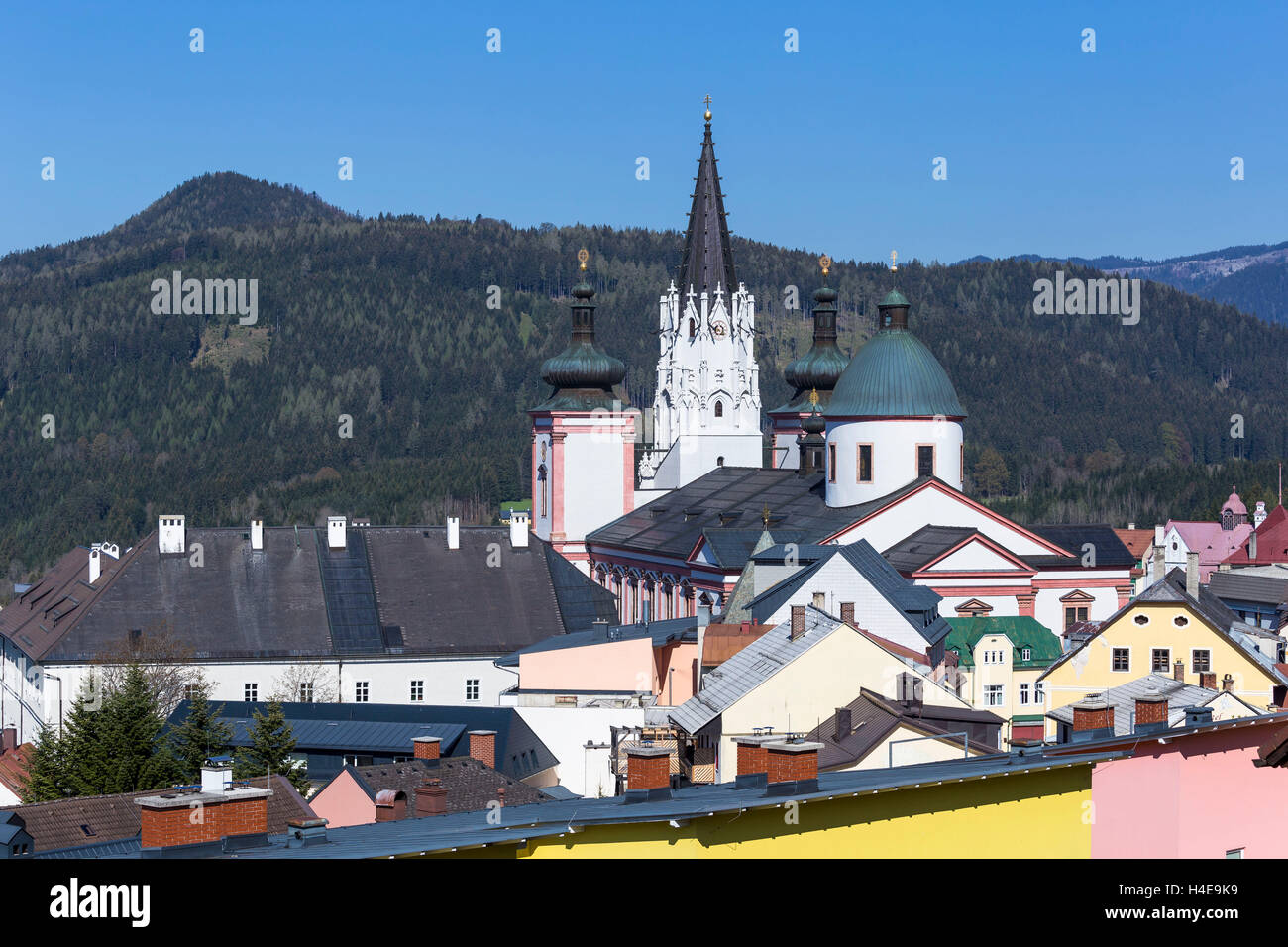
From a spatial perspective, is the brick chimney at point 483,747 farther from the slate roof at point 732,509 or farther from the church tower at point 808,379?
the church tower at point 808,379

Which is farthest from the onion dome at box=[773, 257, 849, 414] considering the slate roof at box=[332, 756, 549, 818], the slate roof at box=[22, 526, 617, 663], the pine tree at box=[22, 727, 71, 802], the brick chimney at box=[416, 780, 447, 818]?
the brick chimney at box=[416, 780, 447, 818]

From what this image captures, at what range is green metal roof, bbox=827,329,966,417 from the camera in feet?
245

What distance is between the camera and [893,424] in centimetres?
7438

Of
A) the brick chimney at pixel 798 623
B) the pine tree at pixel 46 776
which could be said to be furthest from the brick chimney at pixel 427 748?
the brick chimney at pixel 798 623

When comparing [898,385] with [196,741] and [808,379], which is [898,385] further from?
[196,741]

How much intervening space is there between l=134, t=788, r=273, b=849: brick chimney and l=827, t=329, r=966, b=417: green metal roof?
5659cm

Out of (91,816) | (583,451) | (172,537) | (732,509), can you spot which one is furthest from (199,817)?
(583,451)

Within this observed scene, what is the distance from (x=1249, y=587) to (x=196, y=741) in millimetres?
75837

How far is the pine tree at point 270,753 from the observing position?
43.2 metres

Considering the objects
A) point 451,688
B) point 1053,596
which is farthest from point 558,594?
point 1053,596

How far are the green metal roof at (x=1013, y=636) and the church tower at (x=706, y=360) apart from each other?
32.6 meters

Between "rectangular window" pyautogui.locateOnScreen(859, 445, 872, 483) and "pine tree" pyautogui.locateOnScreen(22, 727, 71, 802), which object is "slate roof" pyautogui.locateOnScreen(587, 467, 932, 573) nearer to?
"rectangular window" pyautogui.locateOnScreen(859, 445, 872, 483)
